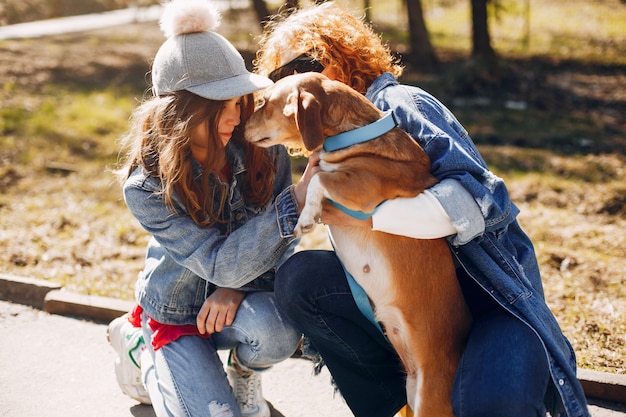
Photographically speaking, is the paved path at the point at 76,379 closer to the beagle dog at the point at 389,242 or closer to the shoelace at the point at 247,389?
the shoelace at the point at 247,389

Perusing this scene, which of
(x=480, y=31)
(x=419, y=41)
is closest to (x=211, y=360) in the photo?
(x=480, y=31)

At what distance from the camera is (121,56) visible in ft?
37.3

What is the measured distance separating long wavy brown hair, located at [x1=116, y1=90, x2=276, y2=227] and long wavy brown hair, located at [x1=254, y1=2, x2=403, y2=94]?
0.29 metres

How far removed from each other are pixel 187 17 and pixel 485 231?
4.99ft

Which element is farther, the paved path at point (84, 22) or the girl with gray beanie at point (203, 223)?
the paved path at point (84, 22)

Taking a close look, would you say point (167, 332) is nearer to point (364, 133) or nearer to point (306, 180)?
point (306, 180)

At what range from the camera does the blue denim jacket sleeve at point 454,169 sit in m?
2.50

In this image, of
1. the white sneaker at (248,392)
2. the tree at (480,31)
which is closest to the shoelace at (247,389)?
the white sneaker at (248,392)

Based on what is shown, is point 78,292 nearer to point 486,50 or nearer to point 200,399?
point 200,399

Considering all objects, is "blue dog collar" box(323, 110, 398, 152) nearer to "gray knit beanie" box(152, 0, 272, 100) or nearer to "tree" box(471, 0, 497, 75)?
"gray knit beanie" box(152, 0, 272, 100)

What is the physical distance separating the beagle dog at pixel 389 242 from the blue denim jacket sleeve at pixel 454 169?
0.23ft

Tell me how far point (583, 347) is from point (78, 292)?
10.2ft

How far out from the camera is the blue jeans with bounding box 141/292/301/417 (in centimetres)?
286

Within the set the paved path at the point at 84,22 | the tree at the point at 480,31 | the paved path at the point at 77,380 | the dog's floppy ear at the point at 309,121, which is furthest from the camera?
the paved path at the point at 84,22
